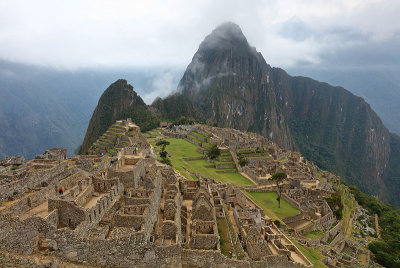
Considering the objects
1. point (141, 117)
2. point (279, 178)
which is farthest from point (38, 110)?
point (279, 178)

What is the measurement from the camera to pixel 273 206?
132 feet

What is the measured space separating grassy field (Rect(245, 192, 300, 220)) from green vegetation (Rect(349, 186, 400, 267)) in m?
11.9

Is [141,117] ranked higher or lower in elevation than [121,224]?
higher

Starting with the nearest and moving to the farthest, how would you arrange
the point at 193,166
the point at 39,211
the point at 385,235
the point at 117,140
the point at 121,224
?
1. the point at 39,211
2. the point at 121,224
3. the point at 385,235
4. the point at 193,166
5. the point at 117,140

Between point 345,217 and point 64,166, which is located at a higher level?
point 64,166

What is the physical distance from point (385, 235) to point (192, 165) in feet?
119

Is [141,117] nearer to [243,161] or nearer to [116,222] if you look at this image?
[243,161]

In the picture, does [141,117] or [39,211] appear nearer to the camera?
[39,211]

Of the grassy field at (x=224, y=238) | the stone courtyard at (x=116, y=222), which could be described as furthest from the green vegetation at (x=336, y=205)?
the grassy field at (x=224, y=238)

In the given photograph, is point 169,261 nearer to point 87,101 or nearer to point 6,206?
point 6,206

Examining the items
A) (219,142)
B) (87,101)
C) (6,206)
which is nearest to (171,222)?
(6,206)

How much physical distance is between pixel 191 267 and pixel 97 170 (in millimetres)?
12114

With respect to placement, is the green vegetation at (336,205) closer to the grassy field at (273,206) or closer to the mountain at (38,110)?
the grassy field at (273,206)

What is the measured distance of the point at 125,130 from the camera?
230 feet
